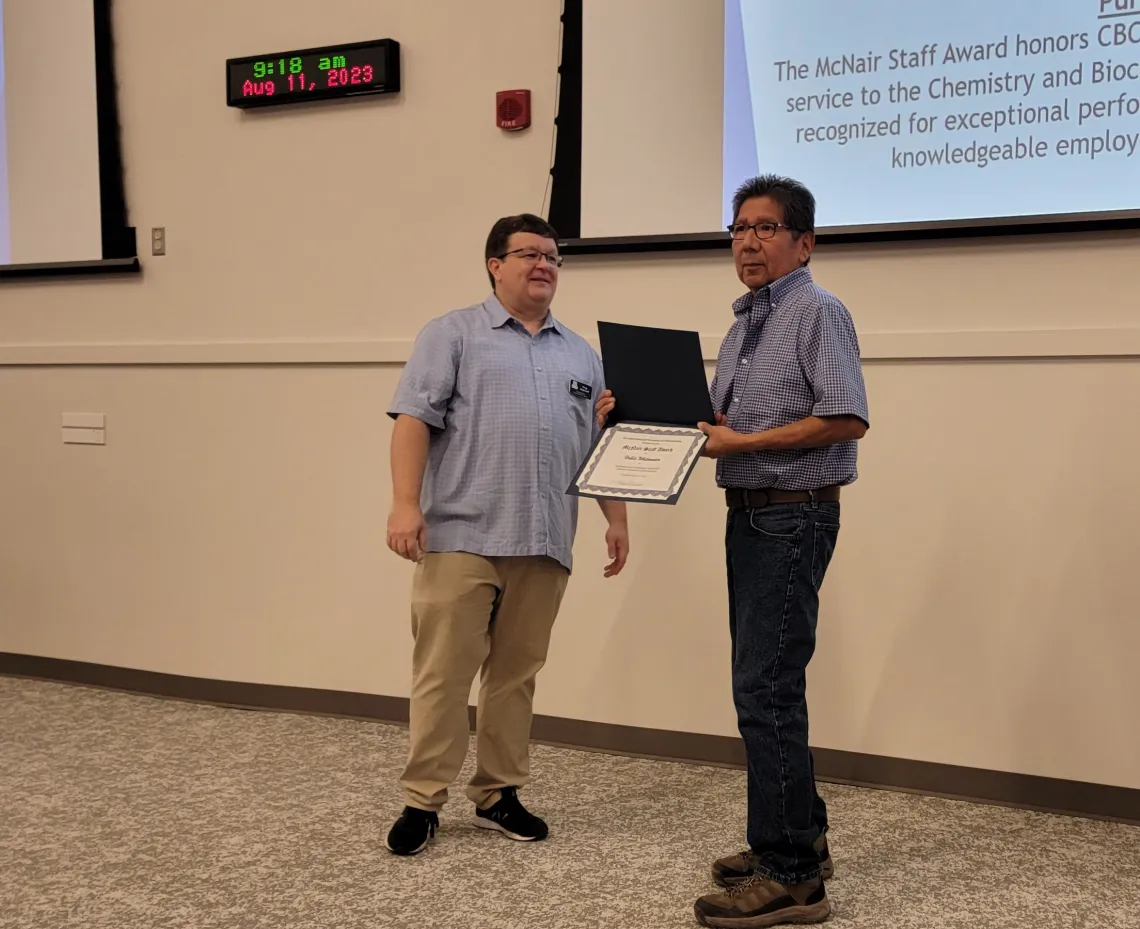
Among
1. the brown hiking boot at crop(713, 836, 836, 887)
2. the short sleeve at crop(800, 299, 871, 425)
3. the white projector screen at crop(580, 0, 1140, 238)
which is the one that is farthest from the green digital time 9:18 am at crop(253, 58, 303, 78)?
the brown hiking boot at crop(713, 836, 836, 887)

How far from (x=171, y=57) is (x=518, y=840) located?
2845 millimetres

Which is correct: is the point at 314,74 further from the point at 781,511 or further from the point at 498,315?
the point at 781,511

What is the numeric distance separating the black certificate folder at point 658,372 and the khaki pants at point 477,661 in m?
0.52

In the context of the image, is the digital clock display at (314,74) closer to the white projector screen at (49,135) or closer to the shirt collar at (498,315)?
the white projector screen at (49,135)

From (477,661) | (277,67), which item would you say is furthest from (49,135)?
(477,661)

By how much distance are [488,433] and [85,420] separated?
→ 2197 mm

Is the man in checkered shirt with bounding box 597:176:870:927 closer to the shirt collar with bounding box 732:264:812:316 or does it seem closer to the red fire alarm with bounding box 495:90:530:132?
the shirt collar with bounding box 732:264:812:316

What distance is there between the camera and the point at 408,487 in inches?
99.2

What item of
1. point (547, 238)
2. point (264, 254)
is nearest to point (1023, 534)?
point (547, 238)

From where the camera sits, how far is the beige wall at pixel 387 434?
2898mm

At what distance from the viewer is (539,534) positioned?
2.60 meters

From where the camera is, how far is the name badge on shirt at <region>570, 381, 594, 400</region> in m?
2.68

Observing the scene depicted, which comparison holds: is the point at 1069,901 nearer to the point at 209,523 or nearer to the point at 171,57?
the point at 209,523

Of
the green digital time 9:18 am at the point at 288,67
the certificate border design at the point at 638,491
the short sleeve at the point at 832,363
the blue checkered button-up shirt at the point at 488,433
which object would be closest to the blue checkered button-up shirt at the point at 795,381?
the short sleeve at the point at 832,363
